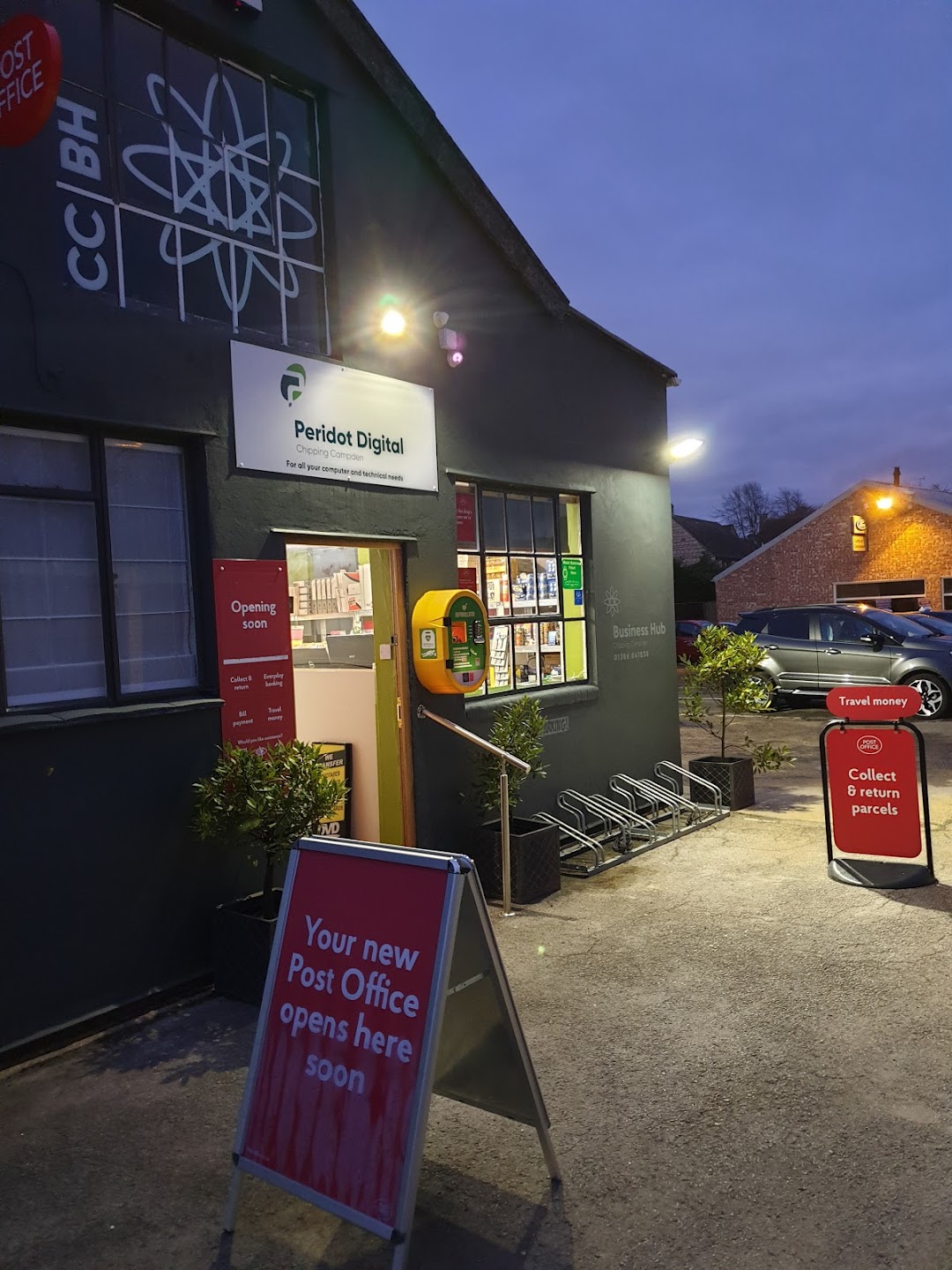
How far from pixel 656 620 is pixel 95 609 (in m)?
5.74

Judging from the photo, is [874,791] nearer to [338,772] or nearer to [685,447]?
[338,772]

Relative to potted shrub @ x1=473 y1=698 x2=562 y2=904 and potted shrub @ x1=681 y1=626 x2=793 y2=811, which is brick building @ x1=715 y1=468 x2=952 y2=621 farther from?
potted shrub @ x1=473 y1=698 x2=562 y2=904

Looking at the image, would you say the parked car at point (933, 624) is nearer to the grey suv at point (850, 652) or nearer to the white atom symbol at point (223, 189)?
the grey suv at point (850, 652)

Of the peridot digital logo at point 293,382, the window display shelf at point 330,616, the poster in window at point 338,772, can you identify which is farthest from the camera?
the window display shelf at point 330,616

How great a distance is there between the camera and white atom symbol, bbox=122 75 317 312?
5375mm

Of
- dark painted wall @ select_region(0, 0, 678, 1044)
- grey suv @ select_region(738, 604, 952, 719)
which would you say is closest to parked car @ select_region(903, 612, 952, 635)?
grey suv @ select_region(738, 604, 952, 719)

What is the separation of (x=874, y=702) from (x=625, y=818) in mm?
2222

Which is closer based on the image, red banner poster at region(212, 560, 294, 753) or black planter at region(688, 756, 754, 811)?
red banner poster at region(212, 560, 294, 753)

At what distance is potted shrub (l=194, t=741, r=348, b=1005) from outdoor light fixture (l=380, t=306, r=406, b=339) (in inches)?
116

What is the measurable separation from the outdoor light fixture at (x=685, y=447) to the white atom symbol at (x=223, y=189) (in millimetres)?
4389

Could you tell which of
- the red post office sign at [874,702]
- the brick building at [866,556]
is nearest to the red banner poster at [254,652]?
the red post office sign at [874,702]

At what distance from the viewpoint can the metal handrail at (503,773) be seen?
625 cm

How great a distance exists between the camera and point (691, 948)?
5.48 metres

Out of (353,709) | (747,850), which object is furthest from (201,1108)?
(747,850)
